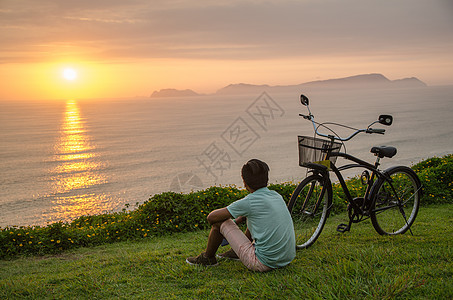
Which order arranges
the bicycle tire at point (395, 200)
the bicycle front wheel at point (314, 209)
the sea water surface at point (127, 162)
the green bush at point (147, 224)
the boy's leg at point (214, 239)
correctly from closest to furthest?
the boy's leg at point (214, 239) < the bicycle front wheel at point (314, 209) < the bicycle tire at point (395, 200) < the green bush at point (147, 224) < the sea water surface at point (127, 162)

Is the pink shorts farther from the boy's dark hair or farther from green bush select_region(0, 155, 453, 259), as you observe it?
green bush select_region(0, 155, 453, 259)

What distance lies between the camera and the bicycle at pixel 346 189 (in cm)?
495

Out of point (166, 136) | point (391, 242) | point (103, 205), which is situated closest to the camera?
point (391, 242)

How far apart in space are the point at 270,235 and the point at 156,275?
4.77 ft

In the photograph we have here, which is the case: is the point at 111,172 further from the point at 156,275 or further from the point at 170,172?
the point at 156,275

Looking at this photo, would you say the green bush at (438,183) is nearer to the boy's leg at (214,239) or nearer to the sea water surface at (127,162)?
the boy's leg at (214,239)

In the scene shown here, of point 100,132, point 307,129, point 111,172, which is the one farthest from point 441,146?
point 100,132

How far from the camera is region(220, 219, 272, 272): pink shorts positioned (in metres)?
4.25

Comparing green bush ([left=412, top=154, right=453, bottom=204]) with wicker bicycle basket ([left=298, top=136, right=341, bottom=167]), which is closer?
wicker bicycle basket ([left=298, top=136, right=341, bottom=167])

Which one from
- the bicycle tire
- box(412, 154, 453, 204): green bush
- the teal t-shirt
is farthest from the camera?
box(412, 154, 453, 204): green bush

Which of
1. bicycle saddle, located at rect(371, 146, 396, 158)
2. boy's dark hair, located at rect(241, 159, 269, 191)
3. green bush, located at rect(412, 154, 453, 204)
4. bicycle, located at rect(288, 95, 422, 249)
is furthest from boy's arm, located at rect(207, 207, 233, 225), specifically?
green bush, located at rect(412, 154, 453, 204)

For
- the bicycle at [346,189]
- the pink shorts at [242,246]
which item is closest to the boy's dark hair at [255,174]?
the pink shorts at [242,246]

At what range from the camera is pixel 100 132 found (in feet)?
270

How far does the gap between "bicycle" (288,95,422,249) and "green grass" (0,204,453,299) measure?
279 mm
